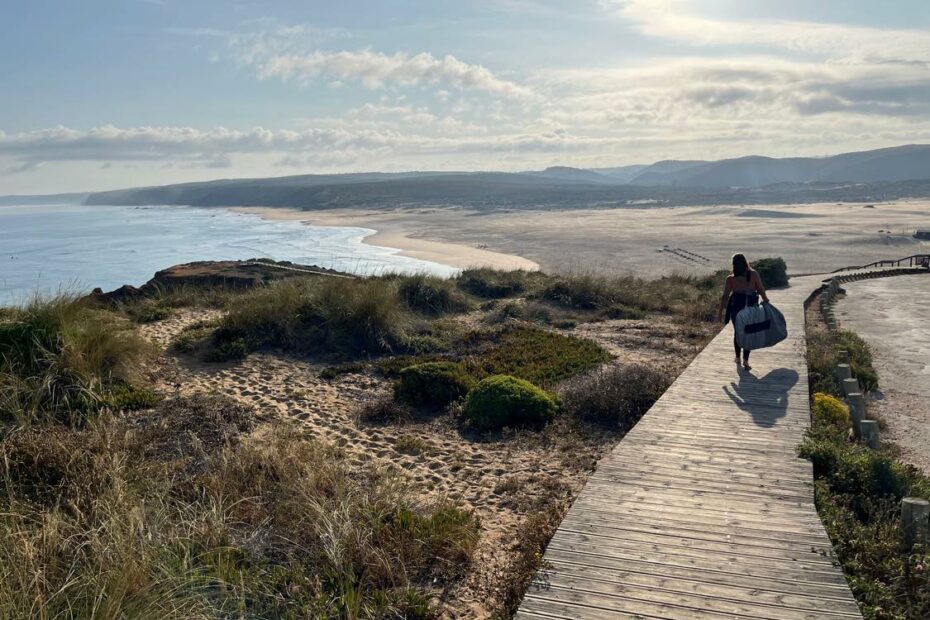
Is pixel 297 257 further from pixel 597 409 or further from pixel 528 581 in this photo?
pixel 528 581

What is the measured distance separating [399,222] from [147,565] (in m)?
78.7

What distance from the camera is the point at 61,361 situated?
8570 mm

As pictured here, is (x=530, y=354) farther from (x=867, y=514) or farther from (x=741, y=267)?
(x=867, y=514)

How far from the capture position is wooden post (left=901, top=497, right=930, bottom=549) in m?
4.80

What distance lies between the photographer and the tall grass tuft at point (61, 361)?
7977 millimetres

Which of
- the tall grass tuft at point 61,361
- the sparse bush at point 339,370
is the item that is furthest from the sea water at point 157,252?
the tall grass tuft at point 61,361

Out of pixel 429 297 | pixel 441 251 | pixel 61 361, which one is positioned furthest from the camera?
pixel 441 251

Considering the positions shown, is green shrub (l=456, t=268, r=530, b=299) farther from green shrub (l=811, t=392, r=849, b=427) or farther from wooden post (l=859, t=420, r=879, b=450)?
wooden post (l=859, t=420, r=879, b=450)

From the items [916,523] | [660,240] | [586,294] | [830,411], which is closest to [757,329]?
[830,411]

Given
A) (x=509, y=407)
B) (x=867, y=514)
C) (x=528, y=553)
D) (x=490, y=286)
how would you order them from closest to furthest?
(x=528, y=553) < (x=867, y=514) < (x=509, y=407) < (x=490, y=286)

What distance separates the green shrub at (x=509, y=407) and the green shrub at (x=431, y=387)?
890 mm

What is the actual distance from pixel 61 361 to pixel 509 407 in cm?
581

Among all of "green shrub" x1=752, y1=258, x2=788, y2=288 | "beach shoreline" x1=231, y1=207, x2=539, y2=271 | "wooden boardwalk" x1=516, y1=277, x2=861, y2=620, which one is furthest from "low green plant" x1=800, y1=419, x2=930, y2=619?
"beach shoreline" x1=231, y1=207, x2=539, y2=271

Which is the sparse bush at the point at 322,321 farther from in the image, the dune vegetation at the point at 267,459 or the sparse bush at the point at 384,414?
the sparse bush at the point at 384,414
